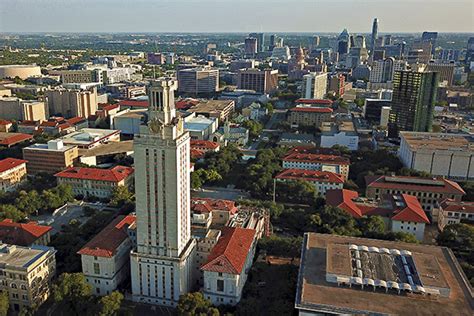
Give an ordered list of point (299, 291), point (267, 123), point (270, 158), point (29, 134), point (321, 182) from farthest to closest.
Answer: point (267, 123), point (29, 134), point (270, 158), point (321, 182), point (299, 291)

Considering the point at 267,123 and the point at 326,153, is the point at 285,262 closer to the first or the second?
the point at 326,153

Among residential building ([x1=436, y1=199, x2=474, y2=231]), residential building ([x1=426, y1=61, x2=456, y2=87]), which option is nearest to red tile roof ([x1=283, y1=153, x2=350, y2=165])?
residential building ([x1=436, y1=199, x2=474, y2=231])

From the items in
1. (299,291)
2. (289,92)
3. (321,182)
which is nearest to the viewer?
(299,291)

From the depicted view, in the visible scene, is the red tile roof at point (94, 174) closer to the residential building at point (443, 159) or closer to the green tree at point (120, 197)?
the green tree at point (120, 197)

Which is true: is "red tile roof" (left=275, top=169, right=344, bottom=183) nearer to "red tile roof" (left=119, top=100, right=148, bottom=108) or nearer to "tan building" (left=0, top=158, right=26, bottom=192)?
"tan building" (left=0, top=158, right=26, bottom=192)

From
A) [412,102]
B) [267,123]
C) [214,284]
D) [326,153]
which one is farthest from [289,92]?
[214,284]

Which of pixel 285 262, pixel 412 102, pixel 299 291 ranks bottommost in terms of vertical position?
pixel 285 262

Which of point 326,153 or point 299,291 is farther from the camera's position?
point 326,153
